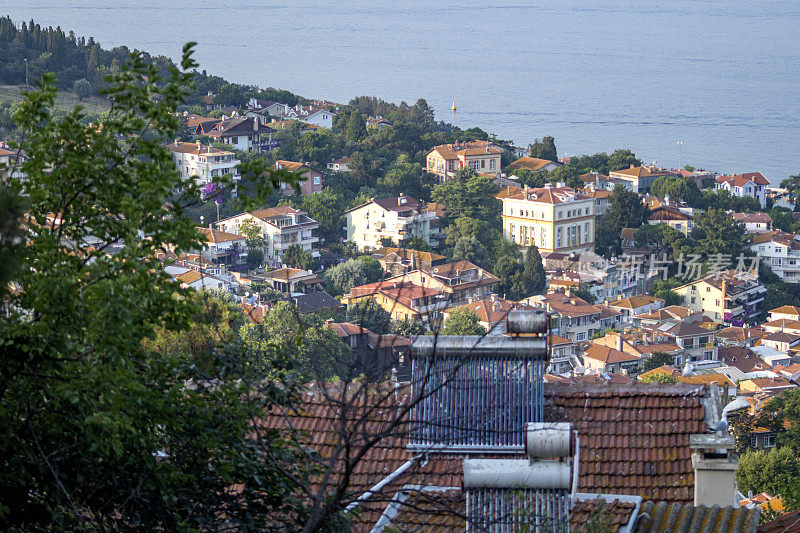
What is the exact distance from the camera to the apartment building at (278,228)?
27984 mm

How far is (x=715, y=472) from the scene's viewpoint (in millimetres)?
2672

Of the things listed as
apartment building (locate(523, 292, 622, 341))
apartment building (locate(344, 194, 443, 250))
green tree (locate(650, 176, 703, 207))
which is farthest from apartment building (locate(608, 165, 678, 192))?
apartment building (locate(523, 292, 622, 341))

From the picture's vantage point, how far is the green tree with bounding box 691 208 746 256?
30.6 meters

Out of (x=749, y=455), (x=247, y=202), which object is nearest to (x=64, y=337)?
(x=247, y=202)

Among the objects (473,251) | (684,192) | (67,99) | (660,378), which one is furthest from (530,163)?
(660,378)

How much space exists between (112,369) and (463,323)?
55.1 feet

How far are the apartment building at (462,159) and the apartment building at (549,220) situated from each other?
4.39 meters

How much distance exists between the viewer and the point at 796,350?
76.5 ft

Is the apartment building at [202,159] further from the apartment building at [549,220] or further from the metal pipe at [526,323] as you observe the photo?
the metal pipe at [526,323]

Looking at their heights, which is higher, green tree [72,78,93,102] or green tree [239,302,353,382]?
green tree [72,78,93,102]

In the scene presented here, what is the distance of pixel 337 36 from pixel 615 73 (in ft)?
90.3

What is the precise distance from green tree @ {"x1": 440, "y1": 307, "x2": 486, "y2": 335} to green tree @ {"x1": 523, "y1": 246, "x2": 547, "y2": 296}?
7331 millimetres

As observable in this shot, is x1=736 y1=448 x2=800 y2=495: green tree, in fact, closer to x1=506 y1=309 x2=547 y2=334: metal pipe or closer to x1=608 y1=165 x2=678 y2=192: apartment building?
x1=506 y1=309 x2=547 y2=334: metal pipe

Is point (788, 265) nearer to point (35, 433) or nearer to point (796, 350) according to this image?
point (796, 350)
